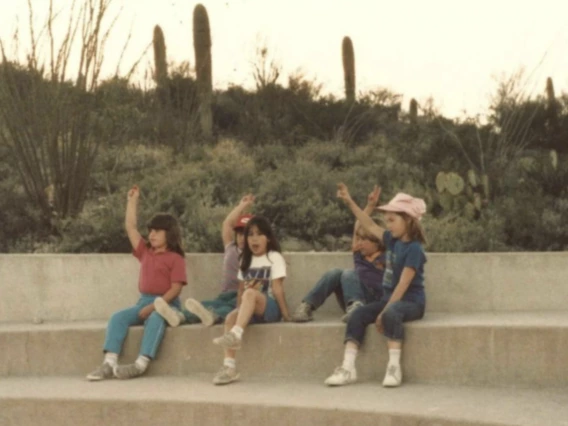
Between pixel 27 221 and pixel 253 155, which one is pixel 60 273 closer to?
pixel 27 221

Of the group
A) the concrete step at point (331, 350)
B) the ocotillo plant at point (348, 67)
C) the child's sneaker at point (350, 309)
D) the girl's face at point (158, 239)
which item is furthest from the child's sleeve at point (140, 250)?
the ocotillo plant at point (348, 67)

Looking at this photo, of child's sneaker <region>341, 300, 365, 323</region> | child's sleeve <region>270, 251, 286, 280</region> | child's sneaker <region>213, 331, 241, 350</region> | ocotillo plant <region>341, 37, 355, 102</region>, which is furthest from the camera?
ocotillo plant <region>341, 37, 355, 102</region>

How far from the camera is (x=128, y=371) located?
10.7 meters

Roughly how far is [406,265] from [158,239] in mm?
2147

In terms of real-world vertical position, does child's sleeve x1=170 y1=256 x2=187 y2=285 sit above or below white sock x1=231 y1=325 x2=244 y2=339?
above

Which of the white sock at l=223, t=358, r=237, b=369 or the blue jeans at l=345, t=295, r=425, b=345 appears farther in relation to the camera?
the white sock at l=223, t=358, r=237, b=369

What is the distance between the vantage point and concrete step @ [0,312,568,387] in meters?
9.88

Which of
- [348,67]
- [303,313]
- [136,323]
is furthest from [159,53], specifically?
[303,313]

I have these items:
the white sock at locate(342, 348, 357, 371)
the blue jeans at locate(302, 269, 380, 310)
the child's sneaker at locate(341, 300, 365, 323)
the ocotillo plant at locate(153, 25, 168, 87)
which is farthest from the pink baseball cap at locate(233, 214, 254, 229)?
the ocotillo plant at locate(153, 25, 168, 87)

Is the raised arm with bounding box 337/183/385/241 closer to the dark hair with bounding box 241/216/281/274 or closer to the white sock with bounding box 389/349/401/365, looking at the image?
the dark hair with bounding box 241/216/281/274

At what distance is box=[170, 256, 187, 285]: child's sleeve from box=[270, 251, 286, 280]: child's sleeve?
73 cm

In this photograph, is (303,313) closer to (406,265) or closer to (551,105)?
(406,265)

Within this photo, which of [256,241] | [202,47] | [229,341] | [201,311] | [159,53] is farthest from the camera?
[159,53]

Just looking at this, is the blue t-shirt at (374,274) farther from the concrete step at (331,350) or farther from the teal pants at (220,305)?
the teal pants at (220,305)
